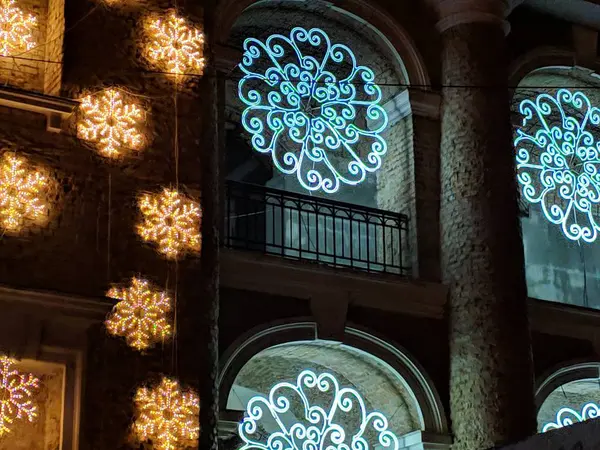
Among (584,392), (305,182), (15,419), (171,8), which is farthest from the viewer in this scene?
(584,392)

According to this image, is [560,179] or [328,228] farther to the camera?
[560,179]

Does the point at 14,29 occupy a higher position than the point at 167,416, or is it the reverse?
the point at 14,29

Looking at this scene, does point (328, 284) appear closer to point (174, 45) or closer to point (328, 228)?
point (328, 228)

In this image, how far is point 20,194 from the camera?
9680 mm

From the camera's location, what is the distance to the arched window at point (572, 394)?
514 inches

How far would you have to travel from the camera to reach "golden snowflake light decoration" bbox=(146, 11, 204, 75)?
1072 centimetres

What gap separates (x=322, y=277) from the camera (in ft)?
39.3

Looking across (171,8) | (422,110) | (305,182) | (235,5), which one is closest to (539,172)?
(422,110)

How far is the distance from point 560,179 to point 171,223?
5905mm

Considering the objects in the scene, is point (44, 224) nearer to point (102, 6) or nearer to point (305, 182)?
point (102, 6)

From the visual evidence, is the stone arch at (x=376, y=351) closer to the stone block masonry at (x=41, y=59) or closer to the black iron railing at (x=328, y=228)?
the black iron railing at (x=328, y=228)

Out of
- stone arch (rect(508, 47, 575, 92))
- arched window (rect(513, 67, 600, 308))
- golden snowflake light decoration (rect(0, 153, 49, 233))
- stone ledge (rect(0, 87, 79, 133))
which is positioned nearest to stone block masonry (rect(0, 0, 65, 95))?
stone ledge (rect(0, 87, 79, 133))

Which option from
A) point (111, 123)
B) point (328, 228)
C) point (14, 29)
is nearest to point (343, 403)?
point (328, 228)

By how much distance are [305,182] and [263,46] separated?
1.45m
